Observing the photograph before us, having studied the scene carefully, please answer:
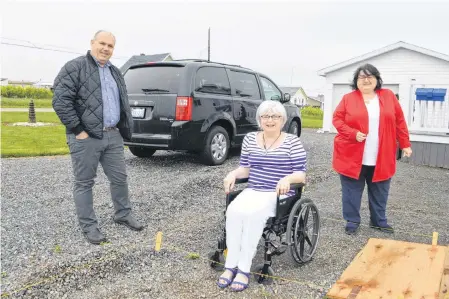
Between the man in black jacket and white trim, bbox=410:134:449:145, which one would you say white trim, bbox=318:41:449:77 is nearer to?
white trim, bbox=410:134:449:145

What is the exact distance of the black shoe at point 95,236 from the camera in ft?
13.2

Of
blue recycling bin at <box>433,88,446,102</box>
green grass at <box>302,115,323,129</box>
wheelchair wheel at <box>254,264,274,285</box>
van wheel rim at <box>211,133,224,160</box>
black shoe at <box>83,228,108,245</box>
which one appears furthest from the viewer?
green grass at <box>302,115,323,129</box>

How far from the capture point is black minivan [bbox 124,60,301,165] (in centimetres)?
701

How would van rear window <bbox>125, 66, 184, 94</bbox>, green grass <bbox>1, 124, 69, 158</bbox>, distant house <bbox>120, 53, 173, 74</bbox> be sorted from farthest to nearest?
distant house <bbox>120, 53, 173, 74</bbox> → green grass <bbox>1, 124, 69, 158</bbox> → van rear window <bbox>125, 66, 184, 94</bbox>

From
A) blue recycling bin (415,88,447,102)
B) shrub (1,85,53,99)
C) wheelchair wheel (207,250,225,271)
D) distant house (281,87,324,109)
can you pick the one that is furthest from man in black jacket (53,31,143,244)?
distant house (281,87,324,109)

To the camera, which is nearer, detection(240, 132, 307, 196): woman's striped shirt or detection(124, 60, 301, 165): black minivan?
detection(240, 132, 307, 196): woman's striped shirt

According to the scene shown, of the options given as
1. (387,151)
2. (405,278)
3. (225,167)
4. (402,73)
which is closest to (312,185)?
(225,167)

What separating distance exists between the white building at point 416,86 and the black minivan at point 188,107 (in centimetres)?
424

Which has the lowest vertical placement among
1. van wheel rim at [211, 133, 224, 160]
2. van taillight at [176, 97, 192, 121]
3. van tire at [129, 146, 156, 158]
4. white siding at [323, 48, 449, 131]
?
van tire at [129, 146, 156, 158]

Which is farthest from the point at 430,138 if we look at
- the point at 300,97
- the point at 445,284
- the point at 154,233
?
the point at 300,97

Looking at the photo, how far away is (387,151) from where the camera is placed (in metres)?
4.55

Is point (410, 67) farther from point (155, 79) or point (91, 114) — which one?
point (91, 114)

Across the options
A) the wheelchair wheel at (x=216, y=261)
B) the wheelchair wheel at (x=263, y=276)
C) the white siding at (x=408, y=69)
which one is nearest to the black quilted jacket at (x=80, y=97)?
the wheelchair wheel at (x=216, y=261)

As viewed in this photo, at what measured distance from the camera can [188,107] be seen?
23.0 ft
